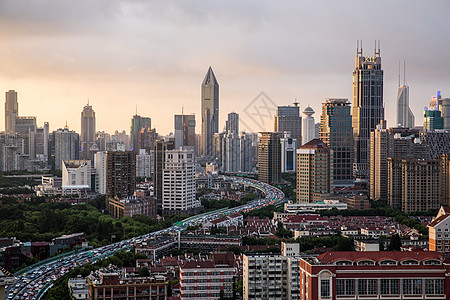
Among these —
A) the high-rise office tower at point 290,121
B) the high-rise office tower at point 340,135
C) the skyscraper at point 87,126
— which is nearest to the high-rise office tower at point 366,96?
the high-rise office tower at point 340,135

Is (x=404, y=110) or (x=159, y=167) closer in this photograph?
(x=159, y=167)

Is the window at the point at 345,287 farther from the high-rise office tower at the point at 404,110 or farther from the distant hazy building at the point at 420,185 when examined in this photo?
the high-rise office tower at the point at 404,110

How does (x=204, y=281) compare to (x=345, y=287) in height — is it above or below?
below

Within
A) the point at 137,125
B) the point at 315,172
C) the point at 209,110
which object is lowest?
the point at 315,172

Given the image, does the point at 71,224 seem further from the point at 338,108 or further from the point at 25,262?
the point at 338,108

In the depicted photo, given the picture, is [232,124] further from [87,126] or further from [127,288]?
[127,288]

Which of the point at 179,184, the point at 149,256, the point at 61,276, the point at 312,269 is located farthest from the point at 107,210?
the point at 312,269

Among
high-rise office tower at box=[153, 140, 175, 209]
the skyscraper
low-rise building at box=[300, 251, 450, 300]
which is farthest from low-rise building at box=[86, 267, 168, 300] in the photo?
the skyscraper

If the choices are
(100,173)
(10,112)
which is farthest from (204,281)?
(10,112)
